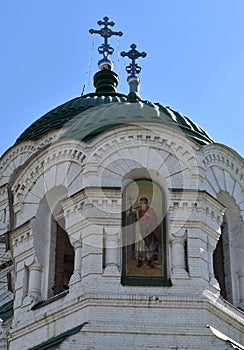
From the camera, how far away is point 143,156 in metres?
16.4

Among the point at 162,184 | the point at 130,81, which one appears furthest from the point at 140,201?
the point at 130,81

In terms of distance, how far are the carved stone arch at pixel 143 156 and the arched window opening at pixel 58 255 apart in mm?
1111

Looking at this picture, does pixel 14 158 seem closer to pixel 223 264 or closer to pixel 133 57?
pixel 133 57

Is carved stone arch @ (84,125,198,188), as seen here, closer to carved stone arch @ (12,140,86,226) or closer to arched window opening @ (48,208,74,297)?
carved stone arch @ (12,140,86,226)

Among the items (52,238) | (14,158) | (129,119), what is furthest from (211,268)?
(14,158)

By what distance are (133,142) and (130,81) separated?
4.58m

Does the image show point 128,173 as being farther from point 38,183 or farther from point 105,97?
point 105,97

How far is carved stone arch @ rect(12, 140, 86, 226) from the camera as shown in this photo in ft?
54.2

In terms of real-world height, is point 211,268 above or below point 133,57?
below

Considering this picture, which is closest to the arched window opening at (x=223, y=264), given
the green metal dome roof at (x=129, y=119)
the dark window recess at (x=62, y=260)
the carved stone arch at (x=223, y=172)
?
the carved stone arch at (x=223, y=172)

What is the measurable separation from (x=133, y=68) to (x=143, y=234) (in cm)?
593

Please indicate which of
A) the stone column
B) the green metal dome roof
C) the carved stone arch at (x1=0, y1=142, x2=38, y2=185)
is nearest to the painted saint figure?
the stone column

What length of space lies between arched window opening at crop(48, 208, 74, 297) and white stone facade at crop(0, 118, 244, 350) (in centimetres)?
5

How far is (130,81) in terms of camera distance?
20828 millimetres
